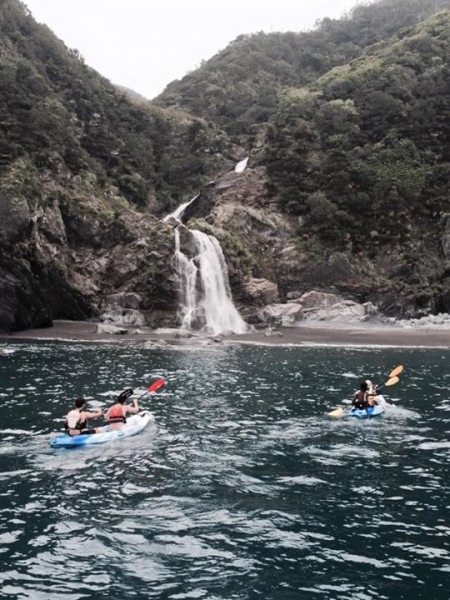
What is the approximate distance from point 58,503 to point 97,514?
1080 mm

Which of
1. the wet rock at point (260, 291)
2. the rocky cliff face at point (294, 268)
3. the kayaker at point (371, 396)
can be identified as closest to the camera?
the kayaker at point (371, 396)

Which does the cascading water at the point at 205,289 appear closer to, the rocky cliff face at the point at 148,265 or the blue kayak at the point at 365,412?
the rocky cliff face at the point at 148,265

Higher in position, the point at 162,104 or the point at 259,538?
the point at 162,104

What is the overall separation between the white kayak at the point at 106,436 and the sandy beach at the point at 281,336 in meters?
24.5

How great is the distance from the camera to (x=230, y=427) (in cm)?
1783

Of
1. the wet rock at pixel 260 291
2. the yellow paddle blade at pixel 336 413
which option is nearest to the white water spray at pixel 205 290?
the wet rock at pixel 260 291

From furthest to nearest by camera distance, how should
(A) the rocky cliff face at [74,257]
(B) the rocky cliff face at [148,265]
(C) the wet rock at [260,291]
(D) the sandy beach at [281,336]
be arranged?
(C) the wet rock at [260,291], (B) the rocky cliff face at [148,265], (A) the rocky cliff face at [74,257], (D) the sandy beach at [281,336]

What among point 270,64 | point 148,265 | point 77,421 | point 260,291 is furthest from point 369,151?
point 77,421

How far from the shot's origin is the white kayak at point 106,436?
15.2 metres

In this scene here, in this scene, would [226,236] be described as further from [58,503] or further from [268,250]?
[58,503]

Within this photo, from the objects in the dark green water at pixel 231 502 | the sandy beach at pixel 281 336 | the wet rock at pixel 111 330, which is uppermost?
the wet rock at pixel 111 330

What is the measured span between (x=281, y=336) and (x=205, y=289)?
10.5 metres

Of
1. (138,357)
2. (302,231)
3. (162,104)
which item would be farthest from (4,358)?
(162,104)

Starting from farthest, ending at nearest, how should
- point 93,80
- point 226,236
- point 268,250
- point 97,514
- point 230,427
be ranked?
point 93,80 → point 268,250 → point 226,236 → point 230,427 → point 97,514
